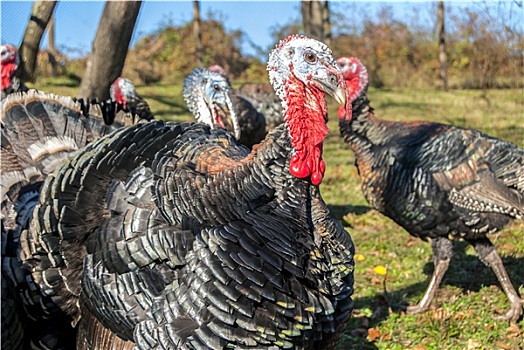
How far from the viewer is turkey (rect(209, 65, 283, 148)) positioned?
7.81 m

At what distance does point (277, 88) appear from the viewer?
284 centimetres

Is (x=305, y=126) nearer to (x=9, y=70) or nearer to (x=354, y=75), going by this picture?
(x=354, y=75)

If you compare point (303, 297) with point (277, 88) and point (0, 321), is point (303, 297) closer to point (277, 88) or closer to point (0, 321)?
point (277, 88)

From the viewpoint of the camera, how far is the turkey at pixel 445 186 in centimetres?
481

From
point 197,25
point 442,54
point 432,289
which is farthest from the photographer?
point 442,54

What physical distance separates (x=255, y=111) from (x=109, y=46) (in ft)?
7.20

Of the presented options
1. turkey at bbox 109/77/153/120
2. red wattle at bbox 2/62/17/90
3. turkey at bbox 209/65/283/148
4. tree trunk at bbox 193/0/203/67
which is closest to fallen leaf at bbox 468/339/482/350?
turkey at bbox 209/65/283/148

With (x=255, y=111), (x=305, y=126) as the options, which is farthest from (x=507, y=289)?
(x=255, y=111)

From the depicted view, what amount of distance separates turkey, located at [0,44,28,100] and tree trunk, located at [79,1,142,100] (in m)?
1.85

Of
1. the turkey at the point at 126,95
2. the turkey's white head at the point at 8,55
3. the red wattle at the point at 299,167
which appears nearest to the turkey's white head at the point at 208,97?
the turkey at the point at 126,95

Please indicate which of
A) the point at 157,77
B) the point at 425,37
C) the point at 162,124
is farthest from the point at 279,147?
the point at 425,37

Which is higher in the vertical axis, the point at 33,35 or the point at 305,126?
the point at 33,35

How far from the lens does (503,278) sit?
16.0 feet

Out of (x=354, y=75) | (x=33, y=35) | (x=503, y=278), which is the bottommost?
(x=503, y=278)
